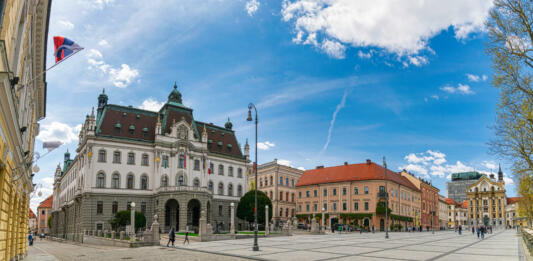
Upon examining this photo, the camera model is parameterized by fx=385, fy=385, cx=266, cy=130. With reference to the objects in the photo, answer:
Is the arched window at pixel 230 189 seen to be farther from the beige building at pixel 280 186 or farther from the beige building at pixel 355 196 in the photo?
the beige building at pixel 355 196

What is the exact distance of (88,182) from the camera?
5478 cm

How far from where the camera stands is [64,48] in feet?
44.8

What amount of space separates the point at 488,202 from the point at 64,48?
156568 millimetres

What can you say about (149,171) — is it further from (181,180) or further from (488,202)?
(488,202)

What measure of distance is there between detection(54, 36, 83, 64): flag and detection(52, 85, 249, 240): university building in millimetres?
44747

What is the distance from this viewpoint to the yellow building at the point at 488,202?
13738cm

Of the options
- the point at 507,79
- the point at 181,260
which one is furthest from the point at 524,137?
the point at 181,260

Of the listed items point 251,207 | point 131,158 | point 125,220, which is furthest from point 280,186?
point 125,220

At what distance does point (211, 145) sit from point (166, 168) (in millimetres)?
11205

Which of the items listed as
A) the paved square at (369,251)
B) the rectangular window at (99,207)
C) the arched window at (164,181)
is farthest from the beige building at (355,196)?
the rectangular window at (99,207)

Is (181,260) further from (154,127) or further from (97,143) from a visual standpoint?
(154,127)

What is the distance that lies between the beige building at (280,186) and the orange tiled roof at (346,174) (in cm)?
269

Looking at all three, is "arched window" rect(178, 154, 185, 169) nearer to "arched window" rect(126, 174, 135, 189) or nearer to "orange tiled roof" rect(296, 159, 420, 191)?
"arched window" rect(126, 174, 135, 189)

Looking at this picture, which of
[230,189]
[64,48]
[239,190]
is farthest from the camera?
[239,190]
